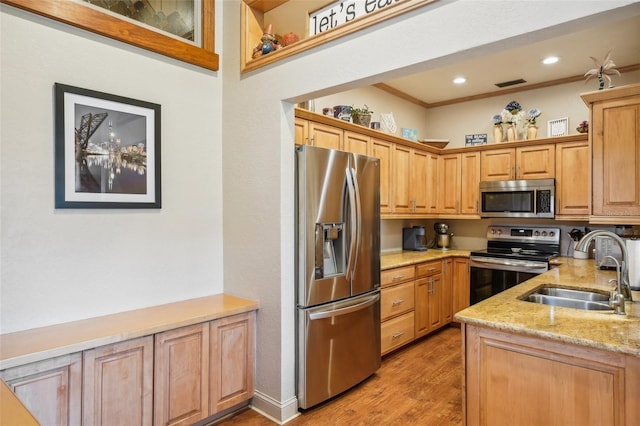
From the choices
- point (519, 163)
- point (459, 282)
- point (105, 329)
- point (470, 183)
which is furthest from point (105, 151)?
point (519, 163)

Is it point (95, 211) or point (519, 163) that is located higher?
point (519, 163)

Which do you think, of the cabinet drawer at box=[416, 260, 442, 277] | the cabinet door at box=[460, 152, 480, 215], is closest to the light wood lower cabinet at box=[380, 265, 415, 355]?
the cabinet drawer at box=[416, 260, 442, 277]

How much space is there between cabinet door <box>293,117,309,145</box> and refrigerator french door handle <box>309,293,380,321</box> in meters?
1.29

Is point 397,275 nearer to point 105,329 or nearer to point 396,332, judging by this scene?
point 396,332

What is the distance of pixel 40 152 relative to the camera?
204 centimetres

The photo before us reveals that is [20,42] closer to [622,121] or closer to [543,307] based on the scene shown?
[543,307]

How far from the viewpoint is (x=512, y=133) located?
4.34 meters

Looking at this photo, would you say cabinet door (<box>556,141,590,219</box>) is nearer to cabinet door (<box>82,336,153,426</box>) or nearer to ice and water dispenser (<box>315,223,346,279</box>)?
ice and water dispenser (<box>315,223,346,279</box>)

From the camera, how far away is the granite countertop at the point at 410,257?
11.7 feet

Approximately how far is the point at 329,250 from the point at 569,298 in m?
1.63

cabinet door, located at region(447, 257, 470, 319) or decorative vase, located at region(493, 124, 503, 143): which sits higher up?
decorative vase, located at region(493, 124, 503, 143)

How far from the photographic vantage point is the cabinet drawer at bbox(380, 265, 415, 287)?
3.38m

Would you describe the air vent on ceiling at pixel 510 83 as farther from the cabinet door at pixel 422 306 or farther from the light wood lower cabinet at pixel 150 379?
the light wood lower cabinet at pixel 150 379

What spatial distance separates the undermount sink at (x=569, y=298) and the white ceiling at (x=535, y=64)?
1.77m
